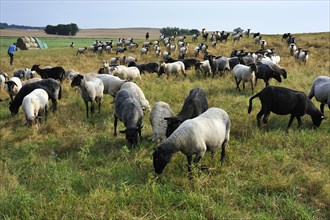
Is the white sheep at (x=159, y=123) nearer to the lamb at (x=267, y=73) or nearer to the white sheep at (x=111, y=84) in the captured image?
the white sheep at (x=111, y=84)

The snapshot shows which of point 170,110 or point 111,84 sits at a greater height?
point 111,84

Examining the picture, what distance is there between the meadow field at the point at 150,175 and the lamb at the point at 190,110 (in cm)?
92

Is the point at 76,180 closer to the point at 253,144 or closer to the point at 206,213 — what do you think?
the point at 206,213

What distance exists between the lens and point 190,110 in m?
9.14

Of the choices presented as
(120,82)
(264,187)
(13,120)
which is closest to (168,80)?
(120,82)

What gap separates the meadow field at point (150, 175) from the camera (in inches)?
224

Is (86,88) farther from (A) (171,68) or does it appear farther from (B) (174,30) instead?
(B) (174,30)

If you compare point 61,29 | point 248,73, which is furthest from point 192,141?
point 61,29

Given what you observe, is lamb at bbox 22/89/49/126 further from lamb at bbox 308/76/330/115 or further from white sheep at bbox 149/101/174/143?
lamb at bbox 308/76/330/115

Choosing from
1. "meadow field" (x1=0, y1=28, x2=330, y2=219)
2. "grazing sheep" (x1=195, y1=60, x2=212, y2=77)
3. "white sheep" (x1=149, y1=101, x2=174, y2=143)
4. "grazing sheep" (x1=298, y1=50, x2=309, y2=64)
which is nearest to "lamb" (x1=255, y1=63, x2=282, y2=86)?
"meadow field" (x1=0, y1=28, x2=330, y2=219)

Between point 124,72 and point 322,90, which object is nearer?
point 322,90

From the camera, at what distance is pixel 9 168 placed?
26.0 ft

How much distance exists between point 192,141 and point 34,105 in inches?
277

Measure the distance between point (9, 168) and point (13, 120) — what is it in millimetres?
4833
